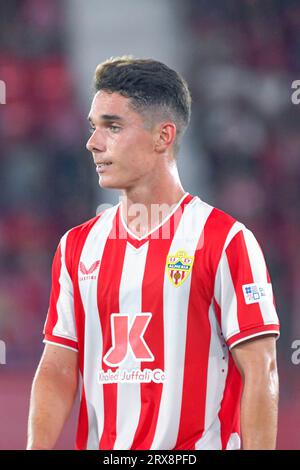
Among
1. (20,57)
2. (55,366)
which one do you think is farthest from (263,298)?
(20,57)

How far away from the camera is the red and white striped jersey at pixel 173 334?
89.7 inches

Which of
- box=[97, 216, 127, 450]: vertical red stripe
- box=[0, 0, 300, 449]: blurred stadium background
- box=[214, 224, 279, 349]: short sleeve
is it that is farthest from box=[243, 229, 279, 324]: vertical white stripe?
box=[0, 0, 300, 449]: blurred stadium background

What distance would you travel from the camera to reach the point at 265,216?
19.1ft

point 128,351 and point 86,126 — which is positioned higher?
point 86,126

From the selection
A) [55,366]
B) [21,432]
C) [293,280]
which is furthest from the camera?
[293,280]

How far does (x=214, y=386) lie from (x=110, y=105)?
29.9 inches

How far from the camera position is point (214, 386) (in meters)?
2.30

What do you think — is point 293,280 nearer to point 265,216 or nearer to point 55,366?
point 265,216

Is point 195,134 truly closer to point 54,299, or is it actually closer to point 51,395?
point 54,299

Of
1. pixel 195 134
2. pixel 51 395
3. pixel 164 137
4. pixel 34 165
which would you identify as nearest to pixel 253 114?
pixel 195 134

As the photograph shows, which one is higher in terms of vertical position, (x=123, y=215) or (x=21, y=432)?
(x=123, y=215)

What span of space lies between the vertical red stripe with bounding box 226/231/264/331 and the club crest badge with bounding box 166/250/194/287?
109 millimetres
